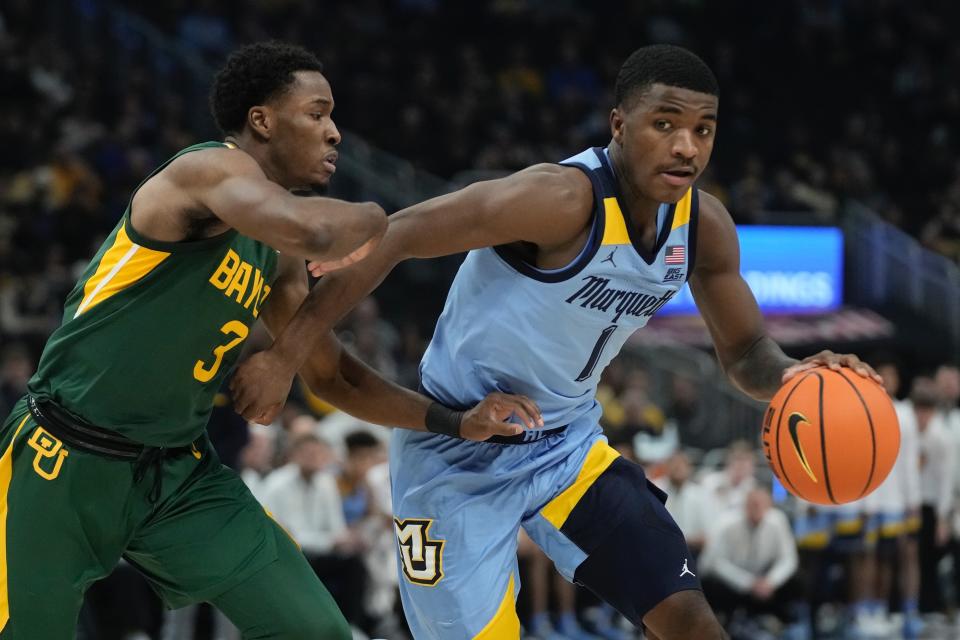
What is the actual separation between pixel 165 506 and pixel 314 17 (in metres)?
13.5

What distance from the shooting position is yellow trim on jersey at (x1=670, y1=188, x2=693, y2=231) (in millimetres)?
4254

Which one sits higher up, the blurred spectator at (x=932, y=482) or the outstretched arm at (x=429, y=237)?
the outstretched arm at (x=429, y=237)

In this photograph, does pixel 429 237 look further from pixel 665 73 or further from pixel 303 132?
pixel 665 73

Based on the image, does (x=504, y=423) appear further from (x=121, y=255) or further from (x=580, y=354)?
(x=121, y=255)

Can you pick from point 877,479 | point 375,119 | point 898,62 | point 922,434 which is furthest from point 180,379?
point 898,62

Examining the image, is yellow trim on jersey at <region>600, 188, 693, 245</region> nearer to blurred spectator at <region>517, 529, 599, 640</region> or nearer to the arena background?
the arena background

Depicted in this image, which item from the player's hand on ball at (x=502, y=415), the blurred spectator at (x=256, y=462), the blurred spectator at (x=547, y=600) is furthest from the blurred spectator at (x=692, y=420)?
the player's hand on ball at (x=502, y=415)

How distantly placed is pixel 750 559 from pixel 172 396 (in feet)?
21.8

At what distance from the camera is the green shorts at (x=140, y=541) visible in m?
3.71

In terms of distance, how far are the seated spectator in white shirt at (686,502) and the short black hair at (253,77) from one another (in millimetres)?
6447

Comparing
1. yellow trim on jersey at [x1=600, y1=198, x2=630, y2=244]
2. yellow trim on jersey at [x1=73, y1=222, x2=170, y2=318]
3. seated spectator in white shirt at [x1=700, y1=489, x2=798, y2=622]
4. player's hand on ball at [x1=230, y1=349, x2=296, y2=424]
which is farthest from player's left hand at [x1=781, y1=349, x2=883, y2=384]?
seated spectator in white shirt at [x1=700, y1=489, x2=798, y2=622]

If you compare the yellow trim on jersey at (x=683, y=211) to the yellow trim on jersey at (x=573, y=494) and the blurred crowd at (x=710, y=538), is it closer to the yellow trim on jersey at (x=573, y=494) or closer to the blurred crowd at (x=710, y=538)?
the yellow trim on jersey at (x=573, y=494)

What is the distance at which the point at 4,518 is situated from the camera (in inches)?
148

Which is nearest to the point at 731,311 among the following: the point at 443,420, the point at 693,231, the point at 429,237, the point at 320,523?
the point at 693,231
